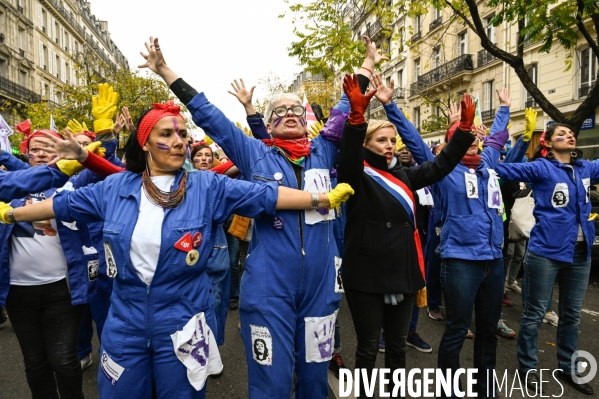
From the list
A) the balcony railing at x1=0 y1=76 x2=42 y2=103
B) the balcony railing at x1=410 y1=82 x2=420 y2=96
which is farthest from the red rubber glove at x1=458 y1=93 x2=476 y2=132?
the balcony railing at x1=0 y1=76 x2=42 y2=103

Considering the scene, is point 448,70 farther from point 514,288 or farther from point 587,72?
point 514,288

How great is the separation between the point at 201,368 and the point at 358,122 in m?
1.48

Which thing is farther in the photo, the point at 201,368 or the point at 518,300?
the point at 518,300

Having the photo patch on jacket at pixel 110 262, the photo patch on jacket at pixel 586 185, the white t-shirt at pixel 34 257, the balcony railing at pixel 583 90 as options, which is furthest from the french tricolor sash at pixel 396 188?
the balcony railing at pixel 583 90

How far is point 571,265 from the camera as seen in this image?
3.63 m

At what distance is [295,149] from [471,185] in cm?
157

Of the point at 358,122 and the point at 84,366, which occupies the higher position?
the point at 358,122

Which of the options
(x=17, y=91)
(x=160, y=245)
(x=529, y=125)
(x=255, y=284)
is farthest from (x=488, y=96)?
(x=17, y=91)

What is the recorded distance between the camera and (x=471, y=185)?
3271mm

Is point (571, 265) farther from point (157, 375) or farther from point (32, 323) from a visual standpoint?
point (32, 323)

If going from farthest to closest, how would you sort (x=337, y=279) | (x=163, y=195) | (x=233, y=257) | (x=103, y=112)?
(x=233, y=257)
(x=103, y=112)
(x=337, y=279)
(x=163, y=195)

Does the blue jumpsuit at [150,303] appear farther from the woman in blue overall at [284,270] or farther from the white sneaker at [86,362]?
the white sneaker at [86,362]

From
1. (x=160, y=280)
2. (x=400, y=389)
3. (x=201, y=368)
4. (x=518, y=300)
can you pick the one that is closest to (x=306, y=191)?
(x=160, y=280)

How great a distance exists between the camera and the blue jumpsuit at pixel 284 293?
228 centimetres
